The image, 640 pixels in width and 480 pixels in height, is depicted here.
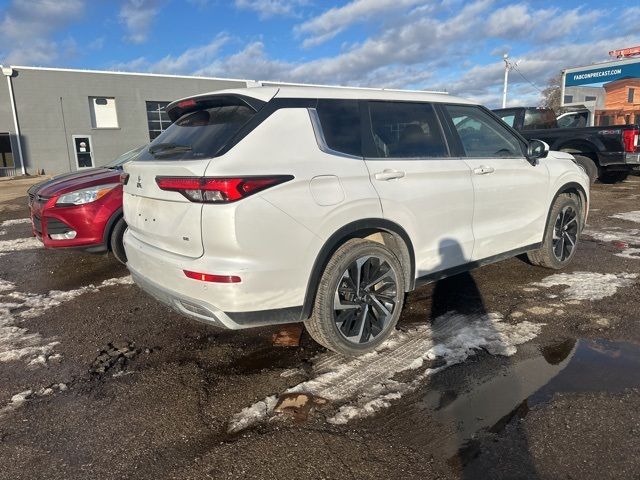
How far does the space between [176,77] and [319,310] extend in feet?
85.2

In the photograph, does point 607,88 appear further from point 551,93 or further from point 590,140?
point 551,93

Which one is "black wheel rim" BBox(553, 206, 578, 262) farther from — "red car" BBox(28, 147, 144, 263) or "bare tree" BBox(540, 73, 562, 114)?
"bare tree" BBox(540, 73, 562, 114)

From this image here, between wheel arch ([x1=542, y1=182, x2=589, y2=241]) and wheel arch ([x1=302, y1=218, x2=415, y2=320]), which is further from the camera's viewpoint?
wheel arch ([x1=542, y1=182, x2=589, y2=241])

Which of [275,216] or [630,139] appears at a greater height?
[630,139]

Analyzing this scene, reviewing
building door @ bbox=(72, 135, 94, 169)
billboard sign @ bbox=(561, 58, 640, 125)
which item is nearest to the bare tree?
billboard sign @ bbox=(561, 58, 640, 125)

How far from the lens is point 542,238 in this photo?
5.02m

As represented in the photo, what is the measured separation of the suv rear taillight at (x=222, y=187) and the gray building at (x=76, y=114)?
24.3 m

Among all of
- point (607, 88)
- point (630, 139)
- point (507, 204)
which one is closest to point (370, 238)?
point (507, 204)

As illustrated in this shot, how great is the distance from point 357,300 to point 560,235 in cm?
308

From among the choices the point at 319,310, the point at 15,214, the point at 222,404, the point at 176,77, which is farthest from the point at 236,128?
the point at 176,77

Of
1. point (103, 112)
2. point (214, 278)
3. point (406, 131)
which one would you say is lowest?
point (214, 278)

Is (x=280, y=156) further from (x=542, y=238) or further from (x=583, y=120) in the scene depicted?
(x=583, y=120)

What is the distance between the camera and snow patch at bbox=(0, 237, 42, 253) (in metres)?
7.16

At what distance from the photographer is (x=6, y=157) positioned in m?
23.5
